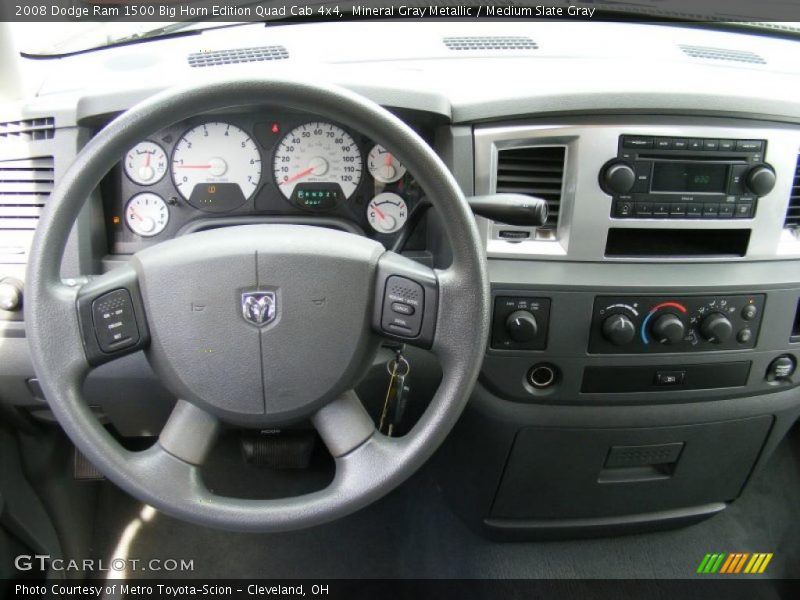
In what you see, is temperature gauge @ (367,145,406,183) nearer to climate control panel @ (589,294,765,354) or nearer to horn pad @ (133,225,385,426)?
horn pad @ (133,225,385,426)

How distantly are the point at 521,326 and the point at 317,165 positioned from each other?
0.53 metres

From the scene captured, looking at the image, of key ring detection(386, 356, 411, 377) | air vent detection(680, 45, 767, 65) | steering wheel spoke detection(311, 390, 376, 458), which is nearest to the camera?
steering wheel spoke detection(311, 390, 376, 458)

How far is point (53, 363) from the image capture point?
85 cm

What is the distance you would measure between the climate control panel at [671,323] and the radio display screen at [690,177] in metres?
0.22

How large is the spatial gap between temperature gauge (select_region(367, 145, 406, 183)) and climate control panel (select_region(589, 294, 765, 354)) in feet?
1.60

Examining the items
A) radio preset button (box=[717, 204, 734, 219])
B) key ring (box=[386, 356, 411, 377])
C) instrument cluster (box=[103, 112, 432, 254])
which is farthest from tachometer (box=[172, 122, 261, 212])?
radio preset button (box=[717, 204, 734, 219])

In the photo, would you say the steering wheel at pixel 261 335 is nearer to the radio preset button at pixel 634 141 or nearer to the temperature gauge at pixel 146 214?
the temperature gauge at pixel 146 214

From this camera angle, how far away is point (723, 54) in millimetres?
1483

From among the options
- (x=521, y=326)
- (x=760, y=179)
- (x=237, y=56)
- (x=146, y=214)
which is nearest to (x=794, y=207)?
(x=760, y=179)

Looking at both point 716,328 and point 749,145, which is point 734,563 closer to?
point 716,328

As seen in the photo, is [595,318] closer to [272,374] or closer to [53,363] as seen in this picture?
[272,374]

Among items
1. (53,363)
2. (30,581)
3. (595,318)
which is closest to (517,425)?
(595,318)

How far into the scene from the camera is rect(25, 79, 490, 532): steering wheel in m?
0.86

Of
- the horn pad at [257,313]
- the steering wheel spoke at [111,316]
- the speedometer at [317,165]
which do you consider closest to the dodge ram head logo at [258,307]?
the horn pad at [257,313]
